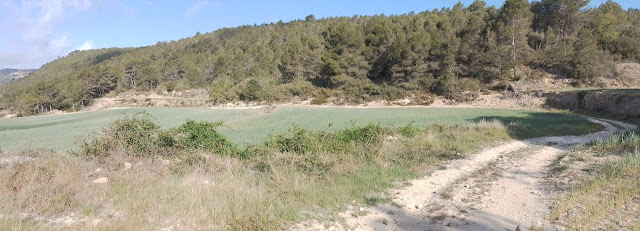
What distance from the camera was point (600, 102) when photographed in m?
30.1

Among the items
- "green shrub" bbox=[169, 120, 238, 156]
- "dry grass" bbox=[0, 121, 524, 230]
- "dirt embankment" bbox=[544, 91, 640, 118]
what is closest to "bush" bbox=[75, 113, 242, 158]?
"green shrub" bbox=[169, 120, 238, 156]

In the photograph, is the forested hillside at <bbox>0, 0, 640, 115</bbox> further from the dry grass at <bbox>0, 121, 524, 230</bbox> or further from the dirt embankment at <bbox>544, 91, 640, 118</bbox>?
the dry grass at <bbox>0, 121, 524, 230</bbox>

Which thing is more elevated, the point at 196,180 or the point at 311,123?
the point at 196,180

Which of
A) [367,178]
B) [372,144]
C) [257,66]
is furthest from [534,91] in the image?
[257,66]

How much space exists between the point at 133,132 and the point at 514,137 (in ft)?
52.2

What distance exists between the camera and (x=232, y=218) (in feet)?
20.1

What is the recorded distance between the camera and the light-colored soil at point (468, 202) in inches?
246

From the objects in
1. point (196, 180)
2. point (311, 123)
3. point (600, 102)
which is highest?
point (600, 102)

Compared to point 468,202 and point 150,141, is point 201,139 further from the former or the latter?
point 468,202

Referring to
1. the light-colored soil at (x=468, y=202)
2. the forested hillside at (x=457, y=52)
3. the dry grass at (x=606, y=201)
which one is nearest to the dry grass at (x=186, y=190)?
the light-colored soil at (x=468, y=202)

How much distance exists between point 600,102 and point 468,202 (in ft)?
101

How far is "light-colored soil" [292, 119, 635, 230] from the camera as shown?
20.5 ft

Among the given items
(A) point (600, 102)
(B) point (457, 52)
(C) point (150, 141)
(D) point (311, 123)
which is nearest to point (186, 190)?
(C) point (150, 141)

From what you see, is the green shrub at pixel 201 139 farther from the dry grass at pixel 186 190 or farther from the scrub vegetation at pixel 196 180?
the dry grass at pixel 186 190
